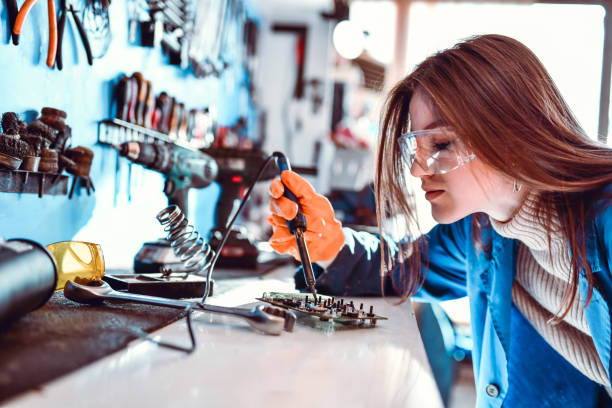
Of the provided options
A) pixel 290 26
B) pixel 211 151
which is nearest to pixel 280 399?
pixel 211 151

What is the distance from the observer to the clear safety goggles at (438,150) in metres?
1.05

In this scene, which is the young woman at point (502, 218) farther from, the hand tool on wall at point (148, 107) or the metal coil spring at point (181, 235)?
the hand tool on wall at point (148, 107)

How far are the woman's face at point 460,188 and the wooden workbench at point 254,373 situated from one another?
394 mm

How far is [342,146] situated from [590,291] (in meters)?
2.88

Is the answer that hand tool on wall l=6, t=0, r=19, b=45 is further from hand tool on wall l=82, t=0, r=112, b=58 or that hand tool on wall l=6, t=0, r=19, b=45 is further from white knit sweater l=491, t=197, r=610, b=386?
white knit sweater l=491, t=197, r=610, b=386

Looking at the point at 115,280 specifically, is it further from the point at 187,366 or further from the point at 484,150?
the point at 484,150

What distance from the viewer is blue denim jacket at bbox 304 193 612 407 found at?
988 millimetres

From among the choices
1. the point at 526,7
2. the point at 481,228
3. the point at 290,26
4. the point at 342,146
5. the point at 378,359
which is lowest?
the point at 378,359

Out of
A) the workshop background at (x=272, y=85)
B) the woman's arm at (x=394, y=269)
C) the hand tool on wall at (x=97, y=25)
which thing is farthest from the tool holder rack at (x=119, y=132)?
the woman's arm at (x=394, y=269)

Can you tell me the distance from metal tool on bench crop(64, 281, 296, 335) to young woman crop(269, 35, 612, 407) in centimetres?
30

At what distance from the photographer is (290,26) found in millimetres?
4066

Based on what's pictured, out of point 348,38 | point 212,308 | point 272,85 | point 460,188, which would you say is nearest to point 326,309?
point 212,308

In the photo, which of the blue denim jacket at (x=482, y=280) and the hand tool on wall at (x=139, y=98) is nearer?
the blue denim jacket at (x=482, y=280)

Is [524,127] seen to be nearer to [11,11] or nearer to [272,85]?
[11,11]
